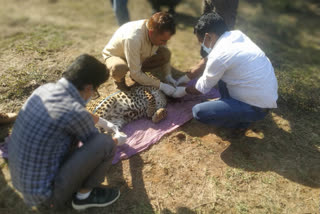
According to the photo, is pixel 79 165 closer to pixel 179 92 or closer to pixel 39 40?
pixel 179 92

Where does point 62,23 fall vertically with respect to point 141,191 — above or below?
above

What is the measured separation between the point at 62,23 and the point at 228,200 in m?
5.99

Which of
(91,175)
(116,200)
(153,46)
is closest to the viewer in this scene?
(91,175)

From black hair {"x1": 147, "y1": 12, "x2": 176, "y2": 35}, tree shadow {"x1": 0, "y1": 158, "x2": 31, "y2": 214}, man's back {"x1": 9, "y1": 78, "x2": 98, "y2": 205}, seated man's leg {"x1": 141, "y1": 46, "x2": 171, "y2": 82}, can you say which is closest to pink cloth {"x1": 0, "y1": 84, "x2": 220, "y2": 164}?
tree shadow {"x1": 0, "y1": 158, "x2": 31, "y2": 214}

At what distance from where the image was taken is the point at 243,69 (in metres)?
3.03

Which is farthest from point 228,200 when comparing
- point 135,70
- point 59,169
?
point 135,70

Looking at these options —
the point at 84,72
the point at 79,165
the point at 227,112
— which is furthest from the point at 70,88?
the point at 227,112

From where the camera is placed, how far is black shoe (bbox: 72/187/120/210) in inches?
100

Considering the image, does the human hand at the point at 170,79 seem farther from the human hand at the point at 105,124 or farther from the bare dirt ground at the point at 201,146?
the human hand at the point at 105,124

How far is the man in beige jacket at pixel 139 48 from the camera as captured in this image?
3422 millimetres

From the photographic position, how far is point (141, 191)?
290cm

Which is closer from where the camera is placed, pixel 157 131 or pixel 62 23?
pixel 157 131

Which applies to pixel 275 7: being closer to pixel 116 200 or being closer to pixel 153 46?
pixel 153 46

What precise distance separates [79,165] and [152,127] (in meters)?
1.63
